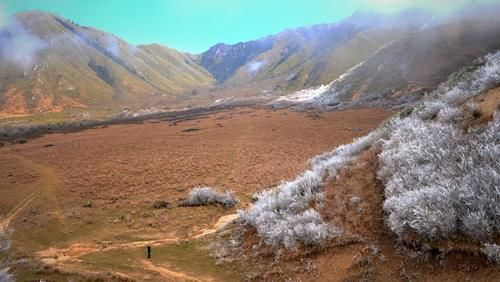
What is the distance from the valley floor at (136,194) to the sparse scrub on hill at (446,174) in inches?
174

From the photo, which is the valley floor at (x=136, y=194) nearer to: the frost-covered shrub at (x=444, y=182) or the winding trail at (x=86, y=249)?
the winding trail at (x=86, y=249)

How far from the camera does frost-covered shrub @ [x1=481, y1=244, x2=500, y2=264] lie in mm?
5852

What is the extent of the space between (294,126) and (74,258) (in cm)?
3127

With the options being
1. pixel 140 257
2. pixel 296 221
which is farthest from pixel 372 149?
pixel 140 257

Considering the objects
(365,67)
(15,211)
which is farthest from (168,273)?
(365,67)

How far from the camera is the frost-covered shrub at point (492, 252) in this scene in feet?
19.2

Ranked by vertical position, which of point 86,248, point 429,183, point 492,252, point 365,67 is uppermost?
point 365,67

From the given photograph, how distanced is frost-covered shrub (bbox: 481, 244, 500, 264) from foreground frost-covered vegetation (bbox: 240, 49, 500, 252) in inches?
0.5

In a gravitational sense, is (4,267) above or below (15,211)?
above

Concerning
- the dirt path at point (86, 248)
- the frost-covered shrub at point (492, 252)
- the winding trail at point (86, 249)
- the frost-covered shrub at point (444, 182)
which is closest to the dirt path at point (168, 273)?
the winding trail at point (86, 249)

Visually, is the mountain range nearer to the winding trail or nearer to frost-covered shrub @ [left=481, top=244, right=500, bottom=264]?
the winding trail

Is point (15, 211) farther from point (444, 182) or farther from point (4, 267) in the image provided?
point (444, 182)

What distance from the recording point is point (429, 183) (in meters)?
7.95

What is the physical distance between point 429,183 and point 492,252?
87.0 inches
